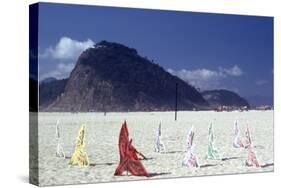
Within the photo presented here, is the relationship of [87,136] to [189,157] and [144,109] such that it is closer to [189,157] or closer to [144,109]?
[144,109]

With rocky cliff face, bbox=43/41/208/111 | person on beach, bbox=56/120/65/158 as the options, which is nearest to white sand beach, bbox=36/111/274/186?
person on beach, bbox=56/120/65/158

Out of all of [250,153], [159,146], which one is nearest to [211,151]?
[250,153]

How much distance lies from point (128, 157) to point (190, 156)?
129 cm

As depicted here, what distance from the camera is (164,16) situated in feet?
45.4

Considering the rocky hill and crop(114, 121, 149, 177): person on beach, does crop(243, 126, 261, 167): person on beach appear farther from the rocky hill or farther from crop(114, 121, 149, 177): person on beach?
crop(114, 121, 149, 177): person on beach

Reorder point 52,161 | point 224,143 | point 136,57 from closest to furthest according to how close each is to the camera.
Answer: point 52,161 < point 136,57 < point 224,143

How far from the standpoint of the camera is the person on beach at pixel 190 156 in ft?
45.6

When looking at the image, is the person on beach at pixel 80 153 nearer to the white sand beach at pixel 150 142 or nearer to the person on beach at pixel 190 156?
the white sand beach at pixel 150 142

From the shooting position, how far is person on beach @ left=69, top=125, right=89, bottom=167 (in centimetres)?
1279

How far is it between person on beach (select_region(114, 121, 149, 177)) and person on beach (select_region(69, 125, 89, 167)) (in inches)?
26.5

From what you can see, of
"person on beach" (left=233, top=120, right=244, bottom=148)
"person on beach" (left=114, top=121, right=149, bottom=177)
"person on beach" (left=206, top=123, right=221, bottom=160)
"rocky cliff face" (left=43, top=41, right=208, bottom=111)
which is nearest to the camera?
"rocky cliff face" (left=43, top=41, right=208, bottom=111)

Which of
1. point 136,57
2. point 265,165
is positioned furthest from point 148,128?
point 265,165

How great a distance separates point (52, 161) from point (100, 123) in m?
1.08

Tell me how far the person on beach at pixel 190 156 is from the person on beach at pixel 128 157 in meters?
0.89
